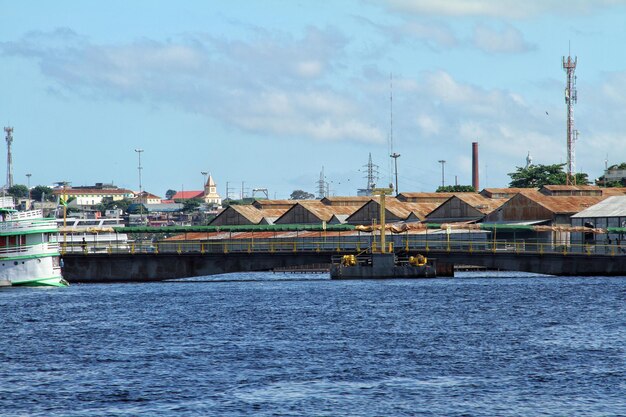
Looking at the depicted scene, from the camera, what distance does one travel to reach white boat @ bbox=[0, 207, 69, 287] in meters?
106

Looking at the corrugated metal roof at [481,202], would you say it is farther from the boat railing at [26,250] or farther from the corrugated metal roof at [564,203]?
the boat railing at [26,250]

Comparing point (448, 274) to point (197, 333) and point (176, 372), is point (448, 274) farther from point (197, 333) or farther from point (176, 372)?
point (176, 372)

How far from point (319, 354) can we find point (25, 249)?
53.5 meters

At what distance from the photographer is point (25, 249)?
4215 inches

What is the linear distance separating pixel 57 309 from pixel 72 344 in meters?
22.7

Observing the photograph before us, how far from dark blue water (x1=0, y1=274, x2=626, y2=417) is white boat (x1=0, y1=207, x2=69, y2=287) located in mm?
7906

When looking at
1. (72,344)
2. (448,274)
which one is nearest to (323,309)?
(72,344)

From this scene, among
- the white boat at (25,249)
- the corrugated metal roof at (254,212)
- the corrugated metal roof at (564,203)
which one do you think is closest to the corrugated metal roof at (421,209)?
the corrugated metal roof at (254,212)

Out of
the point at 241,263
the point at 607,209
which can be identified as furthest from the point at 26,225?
Result: the point at 607,209

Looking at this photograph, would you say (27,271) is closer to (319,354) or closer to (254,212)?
(319,354)

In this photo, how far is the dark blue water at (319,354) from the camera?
4675 centimetres

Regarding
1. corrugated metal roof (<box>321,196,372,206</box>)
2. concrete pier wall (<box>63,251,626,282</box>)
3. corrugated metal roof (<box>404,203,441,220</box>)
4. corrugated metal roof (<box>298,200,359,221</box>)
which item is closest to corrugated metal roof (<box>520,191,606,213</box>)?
corrugated metal roof (<box>404,203,441,220</box>)

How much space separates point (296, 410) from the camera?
1790 inches

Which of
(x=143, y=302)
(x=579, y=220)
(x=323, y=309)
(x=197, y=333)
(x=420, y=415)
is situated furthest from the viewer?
(x=579, y=220)
